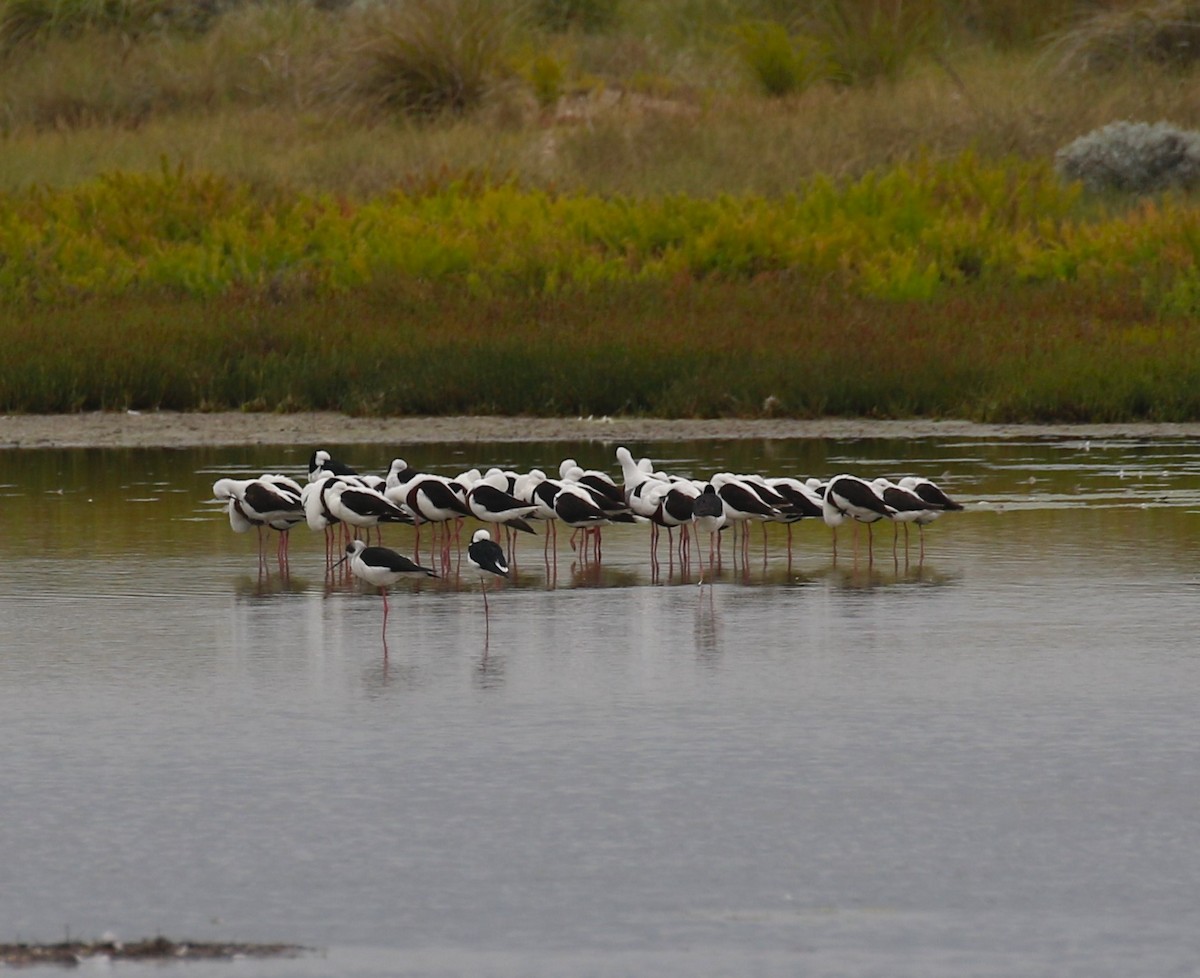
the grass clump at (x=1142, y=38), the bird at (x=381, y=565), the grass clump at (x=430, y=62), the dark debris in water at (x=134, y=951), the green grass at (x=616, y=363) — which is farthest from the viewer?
the grass clump at (x=1142, y=38)

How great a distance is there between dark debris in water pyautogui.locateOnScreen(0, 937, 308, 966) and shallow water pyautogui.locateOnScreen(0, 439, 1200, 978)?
0.34 ft

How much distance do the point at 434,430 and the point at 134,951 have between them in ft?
49.8

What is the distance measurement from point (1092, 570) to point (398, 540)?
438 cm

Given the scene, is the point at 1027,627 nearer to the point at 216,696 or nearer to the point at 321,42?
the point at 216,696

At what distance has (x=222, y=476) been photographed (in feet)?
58.6

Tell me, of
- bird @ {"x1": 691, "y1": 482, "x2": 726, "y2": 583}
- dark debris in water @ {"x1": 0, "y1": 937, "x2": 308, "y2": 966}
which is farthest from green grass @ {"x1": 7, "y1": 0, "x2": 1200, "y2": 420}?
dark debris in water @ {"x1": 0, "y1": 937, "x2": 308, "y2": 966}

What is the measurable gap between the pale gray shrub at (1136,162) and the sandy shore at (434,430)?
12.4 meters

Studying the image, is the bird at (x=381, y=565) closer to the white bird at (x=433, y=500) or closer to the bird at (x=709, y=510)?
the white bird at (x=433, y=500)

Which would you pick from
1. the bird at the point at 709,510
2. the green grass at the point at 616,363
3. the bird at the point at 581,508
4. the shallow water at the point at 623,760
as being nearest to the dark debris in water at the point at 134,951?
the shallow water at the point at 623,760

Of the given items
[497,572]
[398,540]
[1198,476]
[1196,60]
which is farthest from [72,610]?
[1196,60]

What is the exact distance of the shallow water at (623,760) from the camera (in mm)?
6309

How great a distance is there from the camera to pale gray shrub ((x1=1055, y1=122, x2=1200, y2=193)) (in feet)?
108

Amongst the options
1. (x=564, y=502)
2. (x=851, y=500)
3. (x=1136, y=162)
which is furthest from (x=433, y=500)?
(x=1136, y=162)

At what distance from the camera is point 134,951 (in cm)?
605
